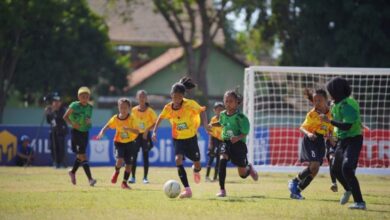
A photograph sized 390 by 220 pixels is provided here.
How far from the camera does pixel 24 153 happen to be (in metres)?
27.9

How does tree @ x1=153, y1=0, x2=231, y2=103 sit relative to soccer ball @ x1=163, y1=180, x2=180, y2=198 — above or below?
above

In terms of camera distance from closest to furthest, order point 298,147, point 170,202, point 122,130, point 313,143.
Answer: point 170,202
point 313,143
point 122,130
point 298,147

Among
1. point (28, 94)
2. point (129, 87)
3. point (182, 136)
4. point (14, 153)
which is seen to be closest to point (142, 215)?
point (182, 136)

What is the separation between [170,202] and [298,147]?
42.5ft

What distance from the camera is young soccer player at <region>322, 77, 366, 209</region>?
40.9 ft

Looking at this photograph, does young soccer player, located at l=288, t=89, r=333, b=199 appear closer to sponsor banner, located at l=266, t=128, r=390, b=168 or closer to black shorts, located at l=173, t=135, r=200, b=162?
black shorts, located at l=173, t=135, r=200, b=162

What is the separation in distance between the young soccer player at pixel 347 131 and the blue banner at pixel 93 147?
50.4 ft

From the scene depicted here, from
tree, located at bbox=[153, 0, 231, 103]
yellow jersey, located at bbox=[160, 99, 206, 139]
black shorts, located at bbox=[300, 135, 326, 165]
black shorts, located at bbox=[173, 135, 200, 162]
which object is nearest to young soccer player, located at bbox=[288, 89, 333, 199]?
black shorts, located at bbox=[300, 135, 326, 165]

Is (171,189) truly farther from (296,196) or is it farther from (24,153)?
(24,153)

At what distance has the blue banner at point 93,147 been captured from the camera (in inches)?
1108

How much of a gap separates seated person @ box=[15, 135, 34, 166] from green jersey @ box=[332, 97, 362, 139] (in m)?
16.9

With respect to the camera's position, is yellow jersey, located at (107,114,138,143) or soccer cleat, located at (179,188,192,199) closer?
soccer cleat, located at (179,188,192,199)

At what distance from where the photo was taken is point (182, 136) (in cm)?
1479

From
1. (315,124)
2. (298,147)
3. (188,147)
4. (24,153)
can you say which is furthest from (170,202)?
(24,153)
